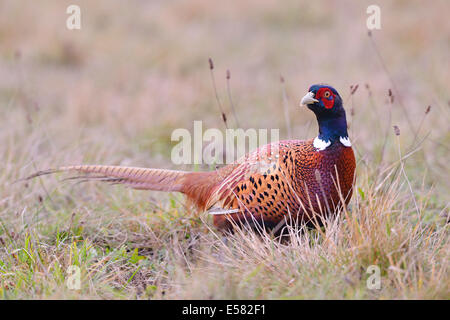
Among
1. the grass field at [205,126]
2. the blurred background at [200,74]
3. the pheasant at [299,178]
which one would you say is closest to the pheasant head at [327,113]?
the pheasant at [299,178]

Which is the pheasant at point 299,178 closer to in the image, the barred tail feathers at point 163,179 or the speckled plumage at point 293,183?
the speckled plumage at point 293,183

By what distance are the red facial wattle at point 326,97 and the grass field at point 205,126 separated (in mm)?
525

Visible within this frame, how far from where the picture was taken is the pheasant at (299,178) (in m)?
2.78

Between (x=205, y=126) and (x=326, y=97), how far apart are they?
8.54ft

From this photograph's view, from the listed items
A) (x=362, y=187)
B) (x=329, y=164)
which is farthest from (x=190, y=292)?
(x=362, y=187)

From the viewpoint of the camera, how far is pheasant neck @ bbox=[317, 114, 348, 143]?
2.80 metres

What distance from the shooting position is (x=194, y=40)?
752 cm

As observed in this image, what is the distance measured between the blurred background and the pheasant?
3.49 ft

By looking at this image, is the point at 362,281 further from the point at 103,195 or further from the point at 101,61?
the point at 101,61

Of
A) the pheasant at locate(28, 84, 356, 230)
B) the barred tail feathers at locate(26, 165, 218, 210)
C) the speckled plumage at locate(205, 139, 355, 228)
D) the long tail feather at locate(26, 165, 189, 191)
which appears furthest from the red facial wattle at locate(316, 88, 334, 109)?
the long tail feather at locate(26, 165, 189, 191)

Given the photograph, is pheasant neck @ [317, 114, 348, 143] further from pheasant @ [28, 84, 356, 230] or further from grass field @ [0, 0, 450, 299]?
grass field @ [0, 0, 450, 299]

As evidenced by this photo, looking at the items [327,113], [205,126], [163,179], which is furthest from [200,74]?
[327,113]

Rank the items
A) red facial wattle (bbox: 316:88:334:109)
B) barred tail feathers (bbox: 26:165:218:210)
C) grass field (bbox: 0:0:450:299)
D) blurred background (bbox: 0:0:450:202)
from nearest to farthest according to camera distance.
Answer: grass field (bbox: 0:0:450:299) → red facial wattle (bbox: 316:88:334:109) → barred tail feathers (bbox: 26:165:218:210) → blurred background (bbox: 0:0:450:202)
